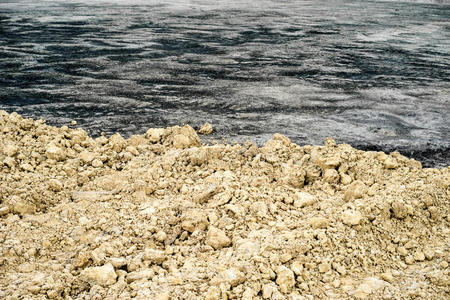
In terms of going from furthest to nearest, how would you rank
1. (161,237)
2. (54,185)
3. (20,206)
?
1. (54,185)
2. (20,206)
3. (161,237)

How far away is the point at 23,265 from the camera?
237 centimetres

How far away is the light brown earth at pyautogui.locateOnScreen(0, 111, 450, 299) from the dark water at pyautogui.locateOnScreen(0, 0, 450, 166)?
1.55 m

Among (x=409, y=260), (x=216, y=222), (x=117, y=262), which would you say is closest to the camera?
(x=117, y=262)

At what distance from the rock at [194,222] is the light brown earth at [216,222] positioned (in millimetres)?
11

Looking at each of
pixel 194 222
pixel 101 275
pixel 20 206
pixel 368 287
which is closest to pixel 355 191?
pixel 368 287

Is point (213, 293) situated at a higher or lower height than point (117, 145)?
lower

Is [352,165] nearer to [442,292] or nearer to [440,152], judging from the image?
[442,292]

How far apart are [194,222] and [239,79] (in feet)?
16.8

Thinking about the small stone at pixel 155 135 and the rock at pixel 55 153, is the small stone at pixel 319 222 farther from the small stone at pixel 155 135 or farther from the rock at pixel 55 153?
the rock at pixel 55 153

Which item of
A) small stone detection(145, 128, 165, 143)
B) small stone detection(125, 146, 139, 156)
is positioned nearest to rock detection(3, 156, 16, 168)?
small stone detection(125, 146, 139, 156)

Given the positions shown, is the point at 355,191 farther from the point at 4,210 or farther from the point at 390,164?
the point at 4,210

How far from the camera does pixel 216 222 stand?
8.82ft

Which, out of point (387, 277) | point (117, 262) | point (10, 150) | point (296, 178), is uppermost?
point (10, 150)

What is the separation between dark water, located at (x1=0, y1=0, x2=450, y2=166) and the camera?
17.8ft
